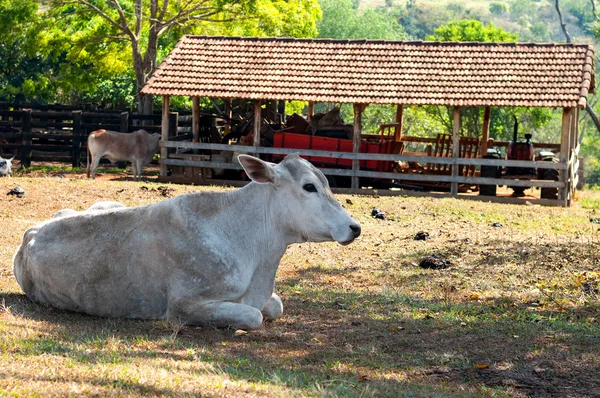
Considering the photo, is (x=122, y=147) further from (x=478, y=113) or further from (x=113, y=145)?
(x=478, y=113)

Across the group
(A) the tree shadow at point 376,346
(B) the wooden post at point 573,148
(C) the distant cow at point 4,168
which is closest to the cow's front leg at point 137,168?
(C) the distant cow at point 4,168

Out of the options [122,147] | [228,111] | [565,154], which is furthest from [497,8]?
[122,147]

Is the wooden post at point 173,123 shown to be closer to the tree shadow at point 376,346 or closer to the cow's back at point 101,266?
the tree shadow at point 376,346

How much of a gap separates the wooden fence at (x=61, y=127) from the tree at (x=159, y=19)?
209cm

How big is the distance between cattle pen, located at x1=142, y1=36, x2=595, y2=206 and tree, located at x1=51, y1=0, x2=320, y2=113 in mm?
4174

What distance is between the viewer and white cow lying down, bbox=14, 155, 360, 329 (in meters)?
7.18

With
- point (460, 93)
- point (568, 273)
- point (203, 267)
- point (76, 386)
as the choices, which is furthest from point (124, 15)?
point (76, 386)

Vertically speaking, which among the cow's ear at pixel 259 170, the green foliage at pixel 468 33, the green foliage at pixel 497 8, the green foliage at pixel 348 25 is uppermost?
the green foliage at pixel 497 8

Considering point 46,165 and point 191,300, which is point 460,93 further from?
point 191,300

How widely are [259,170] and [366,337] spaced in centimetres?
159

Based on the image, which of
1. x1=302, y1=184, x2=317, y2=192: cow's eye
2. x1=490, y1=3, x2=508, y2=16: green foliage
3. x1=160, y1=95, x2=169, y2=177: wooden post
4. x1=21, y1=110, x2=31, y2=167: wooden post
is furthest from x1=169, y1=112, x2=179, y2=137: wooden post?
x1=490, y1=3, x2=508, y2=16: green foliage

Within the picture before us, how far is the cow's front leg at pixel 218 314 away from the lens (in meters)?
7.02

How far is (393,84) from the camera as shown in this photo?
23.0 meters

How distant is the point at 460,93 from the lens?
22438 millimetres
